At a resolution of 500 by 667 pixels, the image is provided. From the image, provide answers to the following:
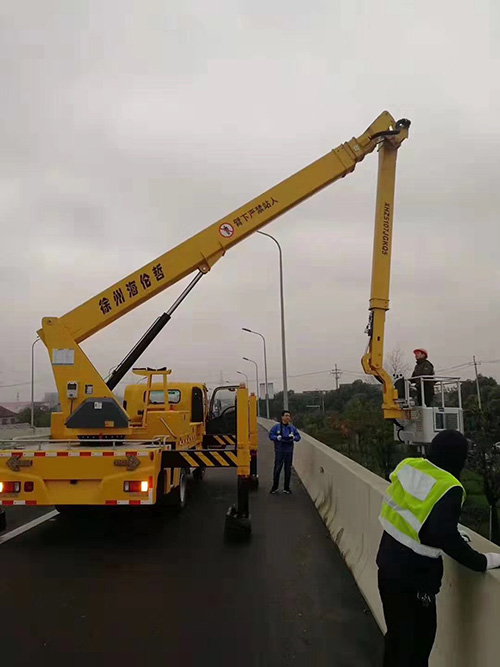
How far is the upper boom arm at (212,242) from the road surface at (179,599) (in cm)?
336

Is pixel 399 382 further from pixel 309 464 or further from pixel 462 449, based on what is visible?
pixel 462 449

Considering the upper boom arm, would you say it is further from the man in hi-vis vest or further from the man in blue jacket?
the man in hi-vis vest

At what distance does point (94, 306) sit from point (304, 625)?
6.48m

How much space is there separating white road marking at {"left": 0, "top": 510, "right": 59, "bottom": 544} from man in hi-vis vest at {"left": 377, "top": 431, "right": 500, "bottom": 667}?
6.32 meters

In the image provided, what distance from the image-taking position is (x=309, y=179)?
11.4m

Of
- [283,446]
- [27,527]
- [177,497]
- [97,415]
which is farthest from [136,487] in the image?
[283,446]

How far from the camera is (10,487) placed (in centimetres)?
760

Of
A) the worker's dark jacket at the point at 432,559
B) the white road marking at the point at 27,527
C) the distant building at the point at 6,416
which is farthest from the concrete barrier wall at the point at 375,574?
the distant building at the point at 6,416

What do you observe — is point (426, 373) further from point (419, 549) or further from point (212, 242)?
point (419, 549)

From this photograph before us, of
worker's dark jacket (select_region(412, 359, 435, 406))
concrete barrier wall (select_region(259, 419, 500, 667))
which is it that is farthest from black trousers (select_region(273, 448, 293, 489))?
worker's dark jacket (select_region(412, 359, 435, 406))

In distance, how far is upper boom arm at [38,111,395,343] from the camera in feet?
32.2

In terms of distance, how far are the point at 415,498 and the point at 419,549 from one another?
10.4 inches

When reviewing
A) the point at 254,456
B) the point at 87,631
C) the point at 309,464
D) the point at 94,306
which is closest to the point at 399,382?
the point at 309,464

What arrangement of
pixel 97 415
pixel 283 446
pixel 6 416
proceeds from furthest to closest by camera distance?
pixel 6 416 < pixel 283 446 < pixel 97 415
